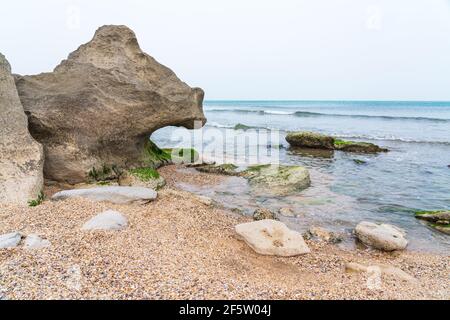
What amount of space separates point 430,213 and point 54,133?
455 inches

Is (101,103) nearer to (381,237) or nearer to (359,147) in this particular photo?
(381,237)

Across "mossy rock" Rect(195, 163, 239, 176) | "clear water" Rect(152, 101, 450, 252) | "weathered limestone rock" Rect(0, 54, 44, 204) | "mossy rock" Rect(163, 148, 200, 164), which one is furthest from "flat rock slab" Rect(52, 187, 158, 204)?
"mossy rock" Rect(163, 148, 200, 164)

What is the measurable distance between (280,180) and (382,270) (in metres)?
6.69

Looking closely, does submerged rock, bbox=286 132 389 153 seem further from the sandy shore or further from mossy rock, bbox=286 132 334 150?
the sandy shore

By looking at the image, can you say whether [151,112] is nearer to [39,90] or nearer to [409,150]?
[39,90]

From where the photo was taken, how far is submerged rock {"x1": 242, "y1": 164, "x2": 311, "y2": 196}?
12.3 meters

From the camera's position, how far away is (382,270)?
20.7 ft

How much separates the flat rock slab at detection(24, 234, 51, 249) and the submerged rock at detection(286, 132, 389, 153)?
20.3m

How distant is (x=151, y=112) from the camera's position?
11992 millimetres

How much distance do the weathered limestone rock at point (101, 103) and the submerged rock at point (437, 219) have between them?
334 inches

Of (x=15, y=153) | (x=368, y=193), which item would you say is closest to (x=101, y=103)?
(x=15, y=153)

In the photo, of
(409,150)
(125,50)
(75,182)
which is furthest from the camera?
(409,150)
